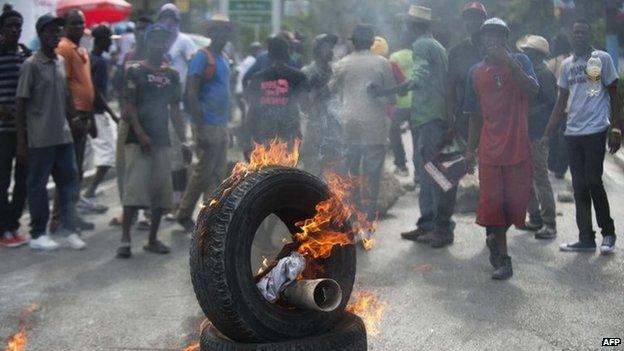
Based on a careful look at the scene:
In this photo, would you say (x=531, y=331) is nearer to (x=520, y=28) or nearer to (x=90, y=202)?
(x=90, y=202)

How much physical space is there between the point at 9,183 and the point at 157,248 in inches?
64.4

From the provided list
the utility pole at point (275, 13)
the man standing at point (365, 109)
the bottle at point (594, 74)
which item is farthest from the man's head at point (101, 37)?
the utility pole at point (275, 13)

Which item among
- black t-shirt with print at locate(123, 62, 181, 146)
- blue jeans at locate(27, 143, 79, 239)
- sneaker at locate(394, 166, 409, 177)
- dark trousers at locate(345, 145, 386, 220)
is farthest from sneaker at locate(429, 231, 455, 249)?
sneaker at locate(394, 166, 409, 177)

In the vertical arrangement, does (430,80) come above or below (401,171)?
above

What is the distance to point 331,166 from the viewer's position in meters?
8.97

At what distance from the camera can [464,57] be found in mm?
8180

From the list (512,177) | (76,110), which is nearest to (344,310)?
(512,177)

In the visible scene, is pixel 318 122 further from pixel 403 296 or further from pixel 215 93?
pixel 403 296

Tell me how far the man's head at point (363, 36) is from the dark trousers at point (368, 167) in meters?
0.94

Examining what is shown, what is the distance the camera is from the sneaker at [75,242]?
27.8 feet

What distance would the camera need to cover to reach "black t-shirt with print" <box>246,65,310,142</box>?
8469 millimetres

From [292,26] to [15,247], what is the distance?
711 inches

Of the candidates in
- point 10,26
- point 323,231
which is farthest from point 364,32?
point 323,231

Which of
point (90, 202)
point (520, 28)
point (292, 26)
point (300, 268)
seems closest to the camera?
point (300, 268)
